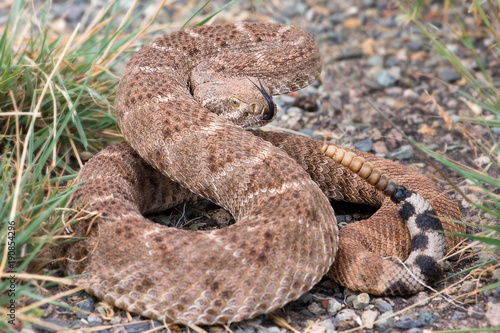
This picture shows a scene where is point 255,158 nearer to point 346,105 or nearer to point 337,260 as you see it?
point 337,260

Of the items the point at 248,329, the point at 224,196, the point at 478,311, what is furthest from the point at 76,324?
the point at 478,311

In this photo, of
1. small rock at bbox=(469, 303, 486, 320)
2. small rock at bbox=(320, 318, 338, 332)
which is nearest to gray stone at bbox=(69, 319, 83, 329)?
small rock at bbox=(320, 318, 338, 332)

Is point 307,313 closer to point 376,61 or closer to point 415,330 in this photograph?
point 415,330

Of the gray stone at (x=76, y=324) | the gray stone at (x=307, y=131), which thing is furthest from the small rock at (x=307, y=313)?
the gray stone at (x=307, y=131)

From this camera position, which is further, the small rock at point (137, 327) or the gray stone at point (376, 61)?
the gray stone at point (376, 61)

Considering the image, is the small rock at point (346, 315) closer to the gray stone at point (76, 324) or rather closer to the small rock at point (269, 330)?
the small rock at point (269, 330)

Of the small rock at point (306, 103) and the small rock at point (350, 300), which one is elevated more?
the small rock at point (306, 103)
